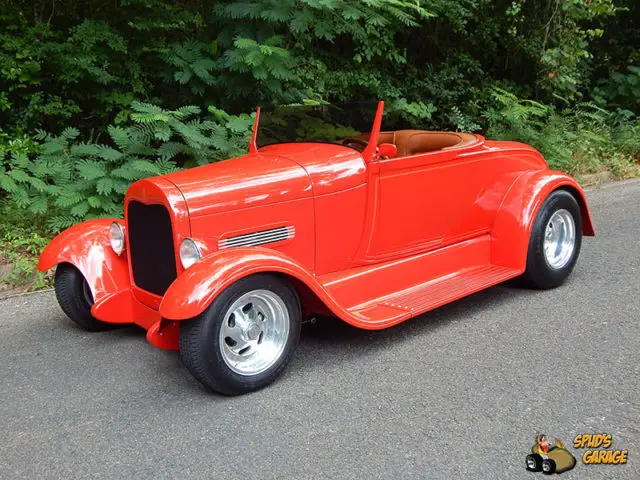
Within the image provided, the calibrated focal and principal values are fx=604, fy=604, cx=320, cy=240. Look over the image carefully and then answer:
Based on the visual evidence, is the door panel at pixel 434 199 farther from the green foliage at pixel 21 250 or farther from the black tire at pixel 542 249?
the green foliage at pixel 21 250

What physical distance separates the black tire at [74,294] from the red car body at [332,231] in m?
0.11

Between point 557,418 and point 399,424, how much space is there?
744mm

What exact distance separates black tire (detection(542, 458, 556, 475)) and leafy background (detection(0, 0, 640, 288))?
4178mm

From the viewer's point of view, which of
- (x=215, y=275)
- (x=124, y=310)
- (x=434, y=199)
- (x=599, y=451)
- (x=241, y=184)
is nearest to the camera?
(x=599, y=451)

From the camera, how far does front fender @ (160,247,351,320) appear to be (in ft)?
9.57

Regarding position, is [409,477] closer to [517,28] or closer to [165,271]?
[165,271]

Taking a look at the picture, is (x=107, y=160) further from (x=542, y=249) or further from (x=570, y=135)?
(x=570, y=135)

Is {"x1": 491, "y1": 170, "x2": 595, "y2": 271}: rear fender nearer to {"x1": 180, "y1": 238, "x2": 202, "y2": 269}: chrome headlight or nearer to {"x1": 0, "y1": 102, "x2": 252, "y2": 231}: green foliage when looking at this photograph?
{"x1": 180, "y1": 238, "x2": 202, "y2": 269}: chrome headlight

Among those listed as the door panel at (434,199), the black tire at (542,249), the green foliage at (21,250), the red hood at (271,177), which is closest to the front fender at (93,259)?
the red hood at (271,177)

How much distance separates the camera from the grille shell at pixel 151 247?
11.1ft

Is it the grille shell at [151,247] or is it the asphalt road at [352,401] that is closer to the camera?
the asphalt road at [352,401]

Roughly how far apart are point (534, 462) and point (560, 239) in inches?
108

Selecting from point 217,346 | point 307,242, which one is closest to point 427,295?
point 307,242

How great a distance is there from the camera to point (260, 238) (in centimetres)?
352
